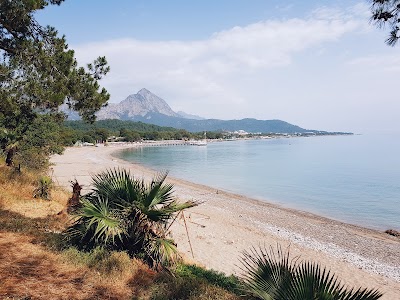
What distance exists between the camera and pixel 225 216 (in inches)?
827

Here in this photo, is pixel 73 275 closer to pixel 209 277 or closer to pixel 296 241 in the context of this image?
pixel 209 277

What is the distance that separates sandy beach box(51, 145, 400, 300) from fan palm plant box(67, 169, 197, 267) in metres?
3.87

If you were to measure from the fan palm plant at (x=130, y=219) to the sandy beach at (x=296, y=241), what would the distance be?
12.7 feet

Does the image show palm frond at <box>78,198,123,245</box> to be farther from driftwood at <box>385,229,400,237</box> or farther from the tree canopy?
driftwood at <box>385,229,400,237</box>

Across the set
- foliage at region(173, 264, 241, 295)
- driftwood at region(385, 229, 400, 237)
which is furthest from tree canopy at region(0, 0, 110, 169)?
driftwood at region(385, 229, 400, 237)

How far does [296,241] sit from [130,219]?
39.8 feet

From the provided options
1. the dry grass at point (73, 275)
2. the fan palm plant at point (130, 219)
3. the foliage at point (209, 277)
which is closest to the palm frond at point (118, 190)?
the fan palm plant at point (130, 219)

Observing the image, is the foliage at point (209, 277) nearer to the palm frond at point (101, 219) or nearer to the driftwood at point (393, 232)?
the palm frond at point (101, 219)

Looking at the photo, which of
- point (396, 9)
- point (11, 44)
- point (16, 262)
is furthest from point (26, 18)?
point (396, 9)

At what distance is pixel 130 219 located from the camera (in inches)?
252

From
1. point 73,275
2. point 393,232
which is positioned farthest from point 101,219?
point 393,232

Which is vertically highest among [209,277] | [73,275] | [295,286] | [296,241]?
[295,286]

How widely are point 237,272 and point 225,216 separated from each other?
10.2m

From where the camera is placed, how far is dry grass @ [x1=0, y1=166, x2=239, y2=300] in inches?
191
